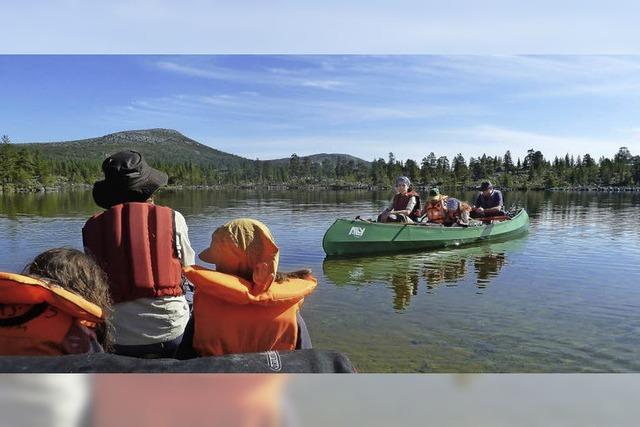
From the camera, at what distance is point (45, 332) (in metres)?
1.87

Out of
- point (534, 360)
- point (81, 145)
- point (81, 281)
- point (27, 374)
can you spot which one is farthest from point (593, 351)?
point (81, 145)

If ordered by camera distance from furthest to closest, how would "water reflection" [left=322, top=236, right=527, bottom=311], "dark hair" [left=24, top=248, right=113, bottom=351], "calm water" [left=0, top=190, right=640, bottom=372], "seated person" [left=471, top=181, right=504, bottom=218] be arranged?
1. "seated person" [left=471, top=181, right=504, bottom=218]
2. "water reflection" [left=322, top=236, right=527, bottom=311]
3. "calm water" [left=0, top=190, right=640, bottom=372]
4. "dark hair" [left=24, top=248, right=113, bottom=351]

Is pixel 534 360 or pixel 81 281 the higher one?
pixel 81 281

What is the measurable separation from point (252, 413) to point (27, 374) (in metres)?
0.58

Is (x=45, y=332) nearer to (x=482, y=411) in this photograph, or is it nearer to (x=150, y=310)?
(x=150, y=310)

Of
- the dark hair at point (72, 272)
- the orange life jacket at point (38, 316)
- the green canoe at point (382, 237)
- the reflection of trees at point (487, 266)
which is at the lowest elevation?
the reflection of trees at point (487, 266)

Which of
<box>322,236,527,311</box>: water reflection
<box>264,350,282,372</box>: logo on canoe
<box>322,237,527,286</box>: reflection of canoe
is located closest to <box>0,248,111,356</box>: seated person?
<box>264,350,282,372</box>: logo on canoe

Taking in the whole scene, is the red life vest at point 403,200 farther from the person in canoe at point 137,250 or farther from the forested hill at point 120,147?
the person in canoe at point 137,250

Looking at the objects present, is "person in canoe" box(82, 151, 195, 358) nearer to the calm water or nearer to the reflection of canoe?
the calm water

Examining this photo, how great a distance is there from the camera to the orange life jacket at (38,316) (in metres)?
1.80

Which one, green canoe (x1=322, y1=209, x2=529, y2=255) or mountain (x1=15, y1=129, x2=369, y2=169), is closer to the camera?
mountain (x1=15, y1=129, x2=369, y2=169)

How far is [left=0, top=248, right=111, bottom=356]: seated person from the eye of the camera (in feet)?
5.90

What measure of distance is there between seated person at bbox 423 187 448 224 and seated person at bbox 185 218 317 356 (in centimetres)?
1253

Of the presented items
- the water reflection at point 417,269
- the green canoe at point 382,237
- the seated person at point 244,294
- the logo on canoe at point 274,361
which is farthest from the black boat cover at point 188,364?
the green canoe at point 382,237
